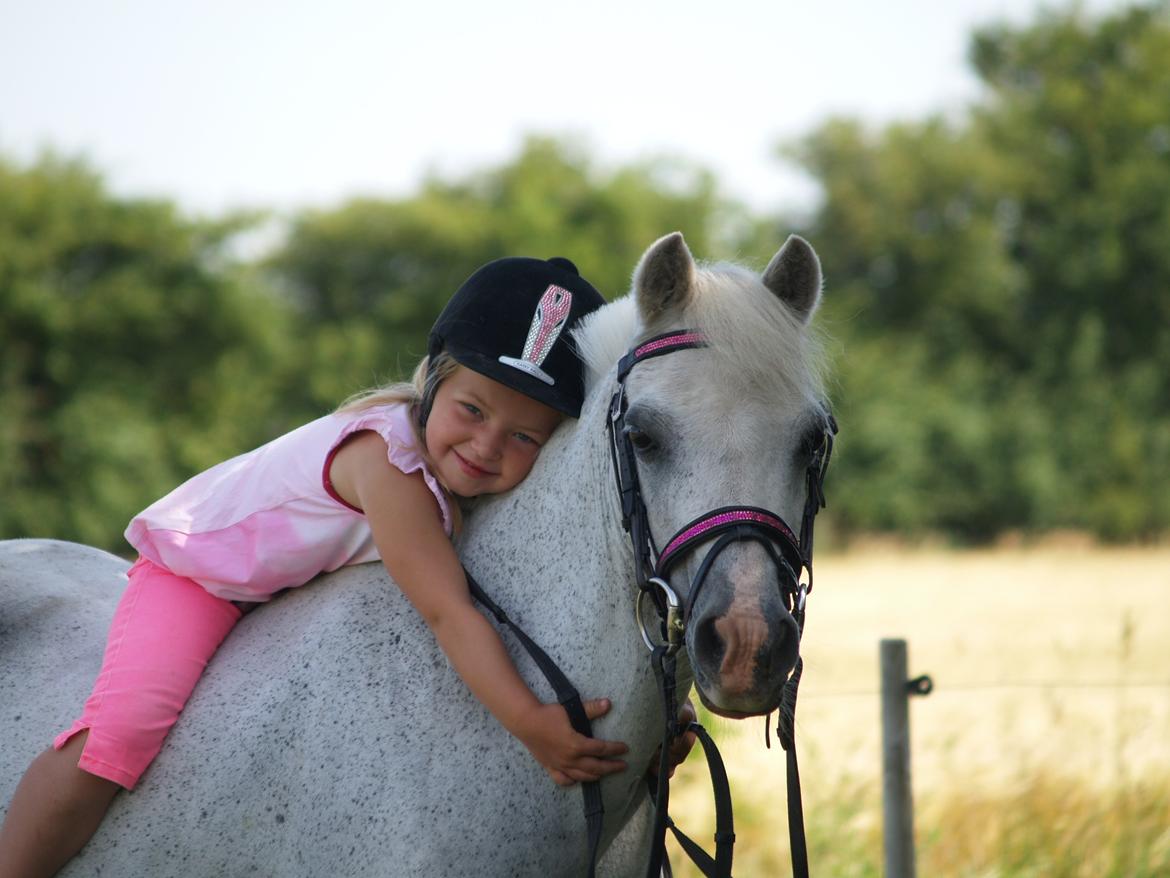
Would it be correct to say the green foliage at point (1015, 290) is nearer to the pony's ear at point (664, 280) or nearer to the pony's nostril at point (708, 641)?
the pony's ear at point (664, 280)

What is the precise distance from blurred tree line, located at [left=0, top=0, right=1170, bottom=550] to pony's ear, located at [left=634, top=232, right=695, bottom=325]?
66.5 ft

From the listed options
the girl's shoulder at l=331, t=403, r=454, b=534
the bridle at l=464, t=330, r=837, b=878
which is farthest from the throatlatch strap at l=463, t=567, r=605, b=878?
the girl's shoulder at l=331, t=403, r=454, b=534

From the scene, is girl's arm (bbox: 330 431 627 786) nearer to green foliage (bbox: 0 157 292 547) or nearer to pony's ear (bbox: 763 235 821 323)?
pony's ear (bbox: 763 235 821 323)

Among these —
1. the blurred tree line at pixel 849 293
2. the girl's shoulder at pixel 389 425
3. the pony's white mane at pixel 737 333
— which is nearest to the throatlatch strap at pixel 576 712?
the girl's shoulder at pixel 389 425

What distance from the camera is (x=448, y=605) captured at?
8.51 feet

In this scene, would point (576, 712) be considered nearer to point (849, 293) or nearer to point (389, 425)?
point (389, 425)

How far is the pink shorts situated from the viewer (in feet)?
8.63

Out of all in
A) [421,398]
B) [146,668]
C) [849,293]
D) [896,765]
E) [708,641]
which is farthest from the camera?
[849,293]

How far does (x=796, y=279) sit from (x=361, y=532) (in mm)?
1217

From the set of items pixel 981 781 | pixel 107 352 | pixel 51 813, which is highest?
pixel 51 813

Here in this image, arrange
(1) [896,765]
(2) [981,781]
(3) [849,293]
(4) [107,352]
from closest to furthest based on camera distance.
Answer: (1) [896,765], (2) [981,781], (4) [107,352], (3) [849,293]

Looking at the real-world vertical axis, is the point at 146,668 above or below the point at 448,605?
below

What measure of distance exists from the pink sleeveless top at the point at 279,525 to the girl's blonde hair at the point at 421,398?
27mm

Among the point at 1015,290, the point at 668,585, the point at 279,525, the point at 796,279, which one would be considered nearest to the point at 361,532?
the point at 279,525
